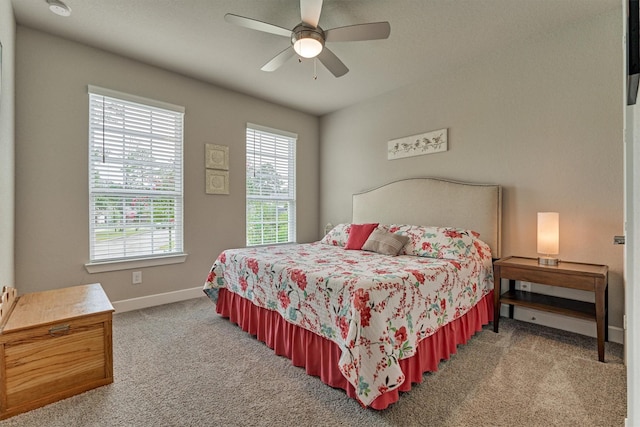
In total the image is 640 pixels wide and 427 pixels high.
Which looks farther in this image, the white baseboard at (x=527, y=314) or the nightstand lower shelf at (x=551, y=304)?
the white baseboard at (x=527, y=314)

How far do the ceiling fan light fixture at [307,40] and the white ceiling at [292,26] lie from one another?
12.4 inches

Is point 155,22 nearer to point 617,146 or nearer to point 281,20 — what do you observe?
point 281,20

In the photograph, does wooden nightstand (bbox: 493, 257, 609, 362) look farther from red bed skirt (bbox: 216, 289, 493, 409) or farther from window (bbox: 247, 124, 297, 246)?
window (bbox: 247, 124, 297, 246)

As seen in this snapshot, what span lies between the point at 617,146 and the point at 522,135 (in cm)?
70

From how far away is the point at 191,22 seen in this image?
2549 millimetres

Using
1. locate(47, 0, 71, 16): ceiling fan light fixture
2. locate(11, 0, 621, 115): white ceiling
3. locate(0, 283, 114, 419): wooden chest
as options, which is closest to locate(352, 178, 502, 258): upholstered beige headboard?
Answer: locate(11, 0, 621, 115): white ceiling

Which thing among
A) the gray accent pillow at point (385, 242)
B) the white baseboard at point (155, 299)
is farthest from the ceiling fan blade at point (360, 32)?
the white baseboard at point (155, 299)

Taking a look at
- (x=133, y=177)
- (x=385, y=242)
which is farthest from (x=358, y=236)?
(x=133, y=177)

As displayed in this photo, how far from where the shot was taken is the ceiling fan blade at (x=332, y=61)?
2442 millimetres

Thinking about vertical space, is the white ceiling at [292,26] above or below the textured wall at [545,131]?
above

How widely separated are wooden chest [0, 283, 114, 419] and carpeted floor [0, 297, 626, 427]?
69 mm

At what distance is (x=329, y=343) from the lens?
6.08 ft

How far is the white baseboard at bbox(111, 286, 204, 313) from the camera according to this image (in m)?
3.13

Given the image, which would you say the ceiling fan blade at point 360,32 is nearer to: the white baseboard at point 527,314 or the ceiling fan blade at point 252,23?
the ceiling fan blade at point 252,23
